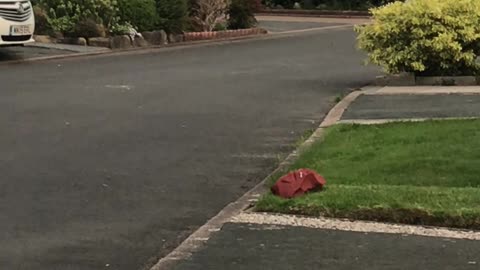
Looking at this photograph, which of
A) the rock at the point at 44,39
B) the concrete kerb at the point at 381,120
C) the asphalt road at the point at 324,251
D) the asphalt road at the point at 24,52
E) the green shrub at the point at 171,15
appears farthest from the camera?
the green shrub at the point at 171,15

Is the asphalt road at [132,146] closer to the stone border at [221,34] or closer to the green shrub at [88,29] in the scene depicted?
the green shrub at [88,29]

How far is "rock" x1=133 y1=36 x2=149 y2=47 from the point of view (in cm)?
2577

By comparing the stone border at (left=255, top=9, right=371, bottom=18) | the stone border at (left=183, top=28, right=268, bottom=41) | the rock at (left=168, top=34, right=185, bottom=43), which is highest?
the rock at (left=168, top=34, right=185, bottom=43)

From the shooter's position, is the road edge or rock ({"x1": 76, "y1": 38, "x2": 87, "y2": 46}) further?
rock ({"x1": 76, "y1": 38, "x2": 87, "y2": 46})

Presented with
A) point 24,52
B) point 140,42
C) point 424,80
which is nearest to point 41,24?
point 140,42

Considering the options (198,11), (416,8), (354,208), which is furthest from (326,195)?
(198,11)

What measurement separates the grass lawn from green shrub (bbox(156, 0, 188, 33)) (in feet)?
55.5

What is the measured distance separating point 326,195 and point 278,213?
461 mm

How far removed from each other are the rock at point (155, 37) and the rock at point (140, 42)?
0.53ft

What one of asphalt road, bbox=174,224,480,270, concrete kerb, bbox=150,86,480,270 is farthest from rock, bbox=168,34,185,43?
asphalt road, bbox=174,224,480,270

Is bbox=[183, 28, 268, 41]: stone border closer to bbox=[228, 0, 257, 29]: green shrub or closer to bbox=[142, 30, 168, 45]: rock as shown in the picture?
bbox=[228, 0, 257, 29]: green shrub

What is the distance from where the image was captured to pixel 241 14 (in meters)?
32.6

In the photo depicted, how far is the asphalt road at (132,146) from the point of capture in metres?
6.60

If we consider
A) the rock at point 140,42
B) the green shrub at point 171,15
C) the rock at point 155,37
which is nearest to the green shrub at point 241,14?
the green shrub at point 171,15
